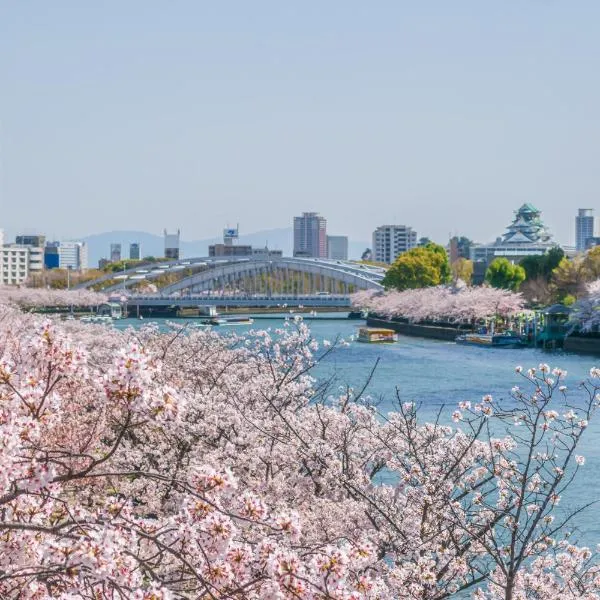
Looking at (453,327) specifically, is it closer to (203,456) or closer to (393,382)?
(393,382)

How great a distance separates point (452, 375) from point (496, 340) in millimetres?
14548

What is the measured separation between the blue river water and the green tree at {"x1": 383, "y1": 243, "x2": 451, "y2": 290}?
18.8 m

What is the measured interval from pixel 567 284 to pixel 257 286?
A: 3538cm

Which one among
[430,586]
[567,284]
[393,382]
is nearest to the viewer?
[430,586]

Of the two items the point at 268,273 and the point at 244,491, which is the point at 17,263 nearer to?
the point at 268,273

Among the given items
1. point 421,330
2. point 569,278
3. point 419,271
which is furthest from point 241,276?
point 421,330

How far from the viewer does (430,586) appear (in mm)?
6289

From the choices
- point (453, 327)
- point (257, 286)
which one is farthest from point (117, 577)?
point (257, 286)

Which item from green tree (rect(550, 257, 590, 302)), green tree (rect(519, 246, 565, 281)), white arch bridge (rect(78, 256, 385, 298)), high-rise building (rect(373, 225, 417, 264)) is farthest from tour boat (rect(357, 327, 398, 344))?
high-rise building (rect(373, 225, 417, 264))

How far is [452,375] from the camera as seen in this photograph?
3272cm

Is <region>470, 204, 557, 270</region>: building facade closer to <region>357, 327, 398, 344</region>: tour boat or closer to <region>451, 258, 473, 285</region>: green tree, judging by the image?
<region>451, 258, 473, 285</region>: green tree

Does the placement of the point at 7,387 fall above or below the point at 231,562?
above

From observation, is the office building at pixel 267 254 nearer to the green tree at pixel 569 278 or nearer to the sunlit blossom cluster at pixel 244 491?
the green tree at pixel 569 278

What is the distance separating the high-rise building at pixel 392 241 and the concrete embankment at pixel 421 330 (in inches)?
4697
